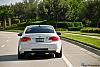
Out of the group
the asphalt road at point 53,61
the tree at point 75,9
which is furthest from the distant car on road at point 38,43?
the tree at point 75,9

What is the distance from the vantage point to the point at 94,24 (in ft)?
266

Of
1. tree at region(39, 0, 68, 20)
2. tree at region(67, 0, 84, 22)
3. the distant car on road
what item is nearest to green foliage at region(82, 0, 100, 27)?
tree at region(39, 0, 68, 20)

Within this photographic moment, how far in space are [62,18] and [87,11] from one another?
10797 millimetres

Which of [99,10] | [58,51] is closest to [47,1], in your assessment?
[99,10]

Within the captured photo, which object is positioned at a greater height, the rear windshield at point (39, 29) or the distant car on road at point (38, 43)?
the rear windshield at point (39, 29)

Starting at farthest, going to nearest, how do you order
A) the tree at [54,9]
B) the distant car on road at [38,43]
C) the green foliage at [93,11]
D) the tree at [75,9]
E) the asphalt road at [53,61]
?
the tree at [75,9] < the tree at [54,9] < the green foliage at [93,11] < the distant car on road at [38,43] < the asphalt road at [53,61]

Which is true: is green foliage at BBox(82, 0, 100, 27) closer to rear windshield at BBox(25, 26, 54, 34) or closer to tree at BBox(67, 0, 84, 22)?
tree at BBox(67, 0, 84, 22)

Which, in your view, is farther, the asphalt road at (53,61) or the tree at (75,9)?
the tree at (75,9)

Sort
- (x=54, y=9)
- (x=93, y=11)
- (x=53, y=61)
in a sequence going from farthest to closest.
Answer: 1. (x=54, y=9)
2. (x=93, y=11)
3. (x=53, y=61)

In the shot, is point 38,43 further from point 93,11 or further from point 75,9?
point 75,9

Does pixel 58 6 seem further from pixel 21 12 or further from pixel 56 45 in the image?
pixel 56 45

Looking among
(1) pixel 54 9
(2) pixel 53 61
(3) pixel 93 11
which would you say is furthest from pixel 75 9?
(2) pixel 53 61

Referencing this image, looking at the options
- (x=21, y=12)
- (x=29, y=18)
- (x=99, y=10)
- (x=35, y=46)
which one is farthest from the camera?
(x=21, y=12)

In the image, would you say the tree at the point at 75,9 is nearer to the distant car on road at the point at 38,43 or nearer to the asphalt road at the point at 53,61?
the asphalt road at the point at 53,61
